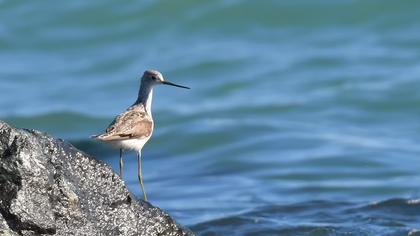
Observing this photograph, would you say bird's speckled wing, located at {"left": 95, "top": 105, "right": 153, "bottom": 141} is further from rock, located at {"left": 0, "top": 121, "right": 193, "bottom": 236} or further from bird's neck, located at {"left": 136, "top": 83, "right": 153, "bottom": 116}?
rock, located at {"left": 0, "top": 121, "right": 193, "bottom": 236}

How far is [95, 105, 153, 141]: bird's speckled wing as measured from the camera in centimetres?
721

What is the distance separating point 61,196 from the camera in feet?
18.9

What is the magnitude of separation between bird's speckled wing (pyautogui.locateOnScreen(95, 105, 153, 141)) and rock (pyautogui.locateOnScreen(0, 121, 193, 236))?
0.86m

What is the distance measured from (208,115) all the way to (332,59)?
3197 millimetres

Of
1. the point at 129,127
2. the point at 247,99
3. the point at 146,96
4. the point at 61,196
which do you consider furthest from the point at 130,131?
the point at 247,99

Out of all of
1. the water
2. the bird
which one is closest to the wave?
the water

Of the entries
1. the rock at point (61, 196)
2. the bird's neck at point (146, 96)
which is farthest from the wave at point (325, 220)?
the rock at point (61, 196)

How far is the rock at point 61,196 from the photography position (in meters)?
5.52

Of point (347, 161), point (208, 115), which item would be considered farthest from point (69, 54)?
point (347, 161)

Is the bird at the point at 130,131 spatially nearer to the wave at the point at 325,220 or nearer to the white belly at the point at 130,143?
the white belly at the point at 130,143

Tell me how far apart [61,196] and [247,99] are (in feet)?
37.9

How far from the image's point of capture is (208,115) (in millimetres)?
16328

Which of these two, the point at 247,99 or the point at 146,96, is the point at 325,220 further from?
the point at 247,99

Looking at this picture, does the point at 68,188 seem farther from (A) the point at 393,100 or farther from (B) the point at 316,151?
(A) the point at 393,100
